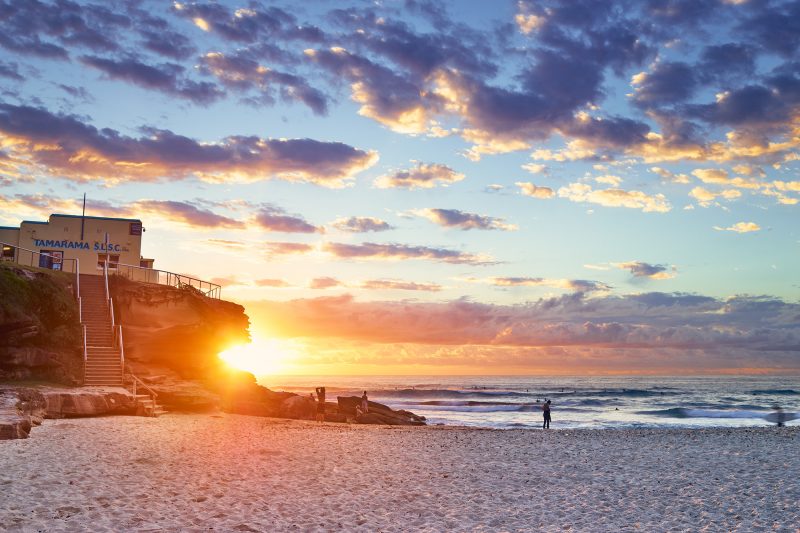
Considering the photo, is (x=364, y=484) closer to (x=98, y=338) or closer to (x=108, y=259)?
(x=98, y=338)

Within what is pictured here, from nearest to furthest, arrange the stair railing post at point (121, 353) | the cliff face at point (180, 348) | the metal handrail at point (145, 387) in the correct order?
the metal handrail at point (145, 387) < the stair railing post at point (121, 353) < the cliff face at point (180, 348)

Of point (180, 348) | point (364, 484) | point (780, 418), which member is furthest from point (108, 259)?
point (780, 418)

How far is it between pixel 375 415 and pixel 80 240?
24003 mm

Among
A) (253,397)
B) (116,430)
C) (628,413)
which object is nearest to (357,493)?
(116,430)

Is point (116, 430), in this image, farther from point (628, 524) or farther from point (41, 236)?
point (41, 236)

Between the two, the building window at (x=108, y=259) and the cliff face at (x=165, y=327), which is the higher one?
the building window at (x=108, y=259)

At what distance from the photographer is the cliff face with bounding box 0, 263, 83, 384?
2822 cm

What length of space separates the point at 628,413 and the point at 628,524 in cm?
5443

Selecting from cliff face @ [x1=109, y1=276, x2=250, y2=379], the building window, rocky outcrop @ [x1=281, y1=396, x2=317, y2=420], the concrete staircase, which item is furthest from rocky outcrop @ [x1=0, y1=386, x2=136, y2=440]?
the building window

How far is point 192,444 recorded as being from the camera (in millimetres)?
19875

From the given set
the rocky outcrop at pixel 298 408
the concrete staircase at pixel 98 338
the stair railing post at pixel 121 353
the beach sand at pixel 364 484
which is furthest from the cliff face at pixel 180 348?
the beach sand at pixel 364 484

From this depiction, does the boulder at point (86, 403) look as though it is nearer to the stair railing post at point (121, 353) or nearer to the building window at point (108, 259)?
the stair railing post at point (121, 353)

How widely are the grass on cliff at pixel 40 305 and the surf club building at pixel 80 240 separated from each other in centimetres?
981

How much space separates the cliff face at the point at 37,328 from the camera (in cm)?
2822
